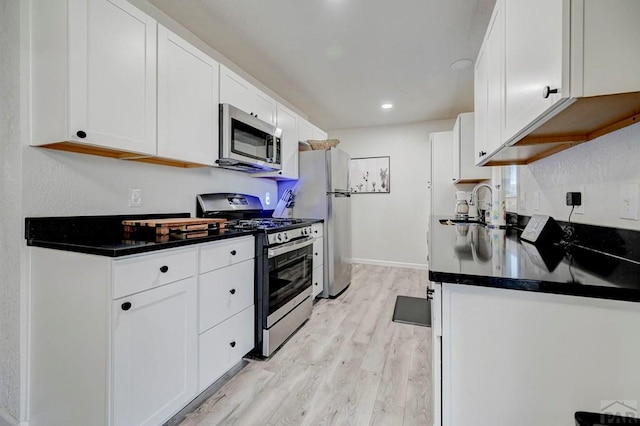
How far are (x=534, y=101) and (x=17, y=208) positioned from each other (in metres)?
2.23

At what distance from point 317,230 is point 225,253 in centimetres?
153

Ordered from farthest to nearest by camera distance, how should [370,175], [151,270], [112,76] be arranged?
[370,175]
[112,76]
[151,270]

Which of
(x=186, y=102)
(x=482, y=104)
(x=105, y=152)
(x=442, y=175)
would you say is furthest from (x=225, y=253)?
(x=442, y=175)

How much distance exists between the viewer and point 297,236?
2486 millimetres

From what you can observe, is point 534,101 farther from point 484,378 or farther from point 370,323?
point 370,323

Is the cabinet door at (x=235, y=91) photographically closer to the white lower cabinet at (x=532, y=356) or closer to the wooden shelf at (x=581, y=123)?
the wooden shelf at (x=581, y=123)

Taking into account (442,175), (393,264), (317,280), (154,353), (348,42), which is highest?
(348,42)

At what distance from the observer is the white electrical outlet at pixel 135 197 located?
1.78 m

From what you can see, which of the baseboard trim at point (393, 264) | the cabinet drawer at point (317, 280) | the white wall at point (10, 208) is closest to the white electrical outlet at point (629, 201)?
the cabinet drawer at point (317, 280)

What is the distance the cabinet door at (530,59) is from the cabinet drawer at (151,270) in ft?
5.22

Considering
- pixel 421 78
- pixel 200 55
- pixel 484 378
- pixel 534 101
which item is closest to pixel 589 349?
pixel 484 378

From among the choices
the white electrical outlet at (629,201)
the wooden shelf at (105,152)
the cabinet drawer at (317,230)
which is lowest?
the cabinet drawer at (317,230)

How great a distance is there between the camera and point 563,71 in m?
0.78

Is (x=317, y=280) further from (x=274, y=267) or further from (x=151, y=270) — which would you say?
(x=151, y=270)
